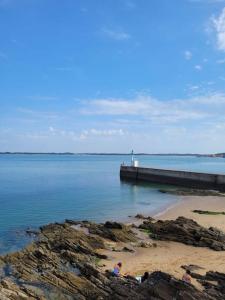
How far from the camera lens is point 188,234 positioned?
25.8m

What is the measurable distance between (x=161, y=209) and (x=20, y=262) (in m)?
23.6

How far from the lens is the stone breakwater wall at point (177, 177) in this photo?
5954cm

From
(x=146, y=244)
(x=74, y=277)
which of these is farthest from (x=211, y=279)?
(x=146, y=244)

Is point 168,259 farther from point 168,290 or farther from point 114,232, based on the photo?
point 168,290

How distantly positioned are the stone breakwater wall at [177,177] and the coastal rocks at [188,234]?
30630 mm

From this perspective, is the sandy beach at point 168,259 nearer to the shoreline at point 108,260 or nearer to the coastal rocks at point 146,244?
the shoreline at point 108,260

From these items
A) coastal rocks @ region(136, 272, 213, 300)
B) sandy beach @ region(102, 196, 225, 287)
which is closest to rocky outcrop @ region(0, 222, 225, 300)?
coastal rocks @ region(136, 272, 213, 300)

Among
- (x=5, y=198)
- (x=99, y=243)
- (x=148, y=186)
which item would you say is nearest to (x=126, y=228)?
(x=99, y=243)

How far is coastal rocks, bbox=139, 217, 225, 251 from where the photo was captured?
958 inches

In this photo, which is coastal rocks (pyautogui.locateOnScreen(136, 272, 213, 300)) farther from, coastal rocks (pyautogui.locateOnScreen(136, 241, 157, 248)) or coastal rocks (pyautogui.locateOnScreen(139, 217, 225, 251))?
coastal rocks (pyautogui.locateOnScreen(136, 241, 157, 248))

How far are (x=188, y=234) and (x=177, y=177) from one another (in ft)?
138

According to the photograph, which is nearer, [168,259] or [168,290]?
[168,290]

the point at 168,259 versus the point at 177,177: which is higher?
the point at 177,177

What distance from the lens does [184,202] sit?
45906mm
